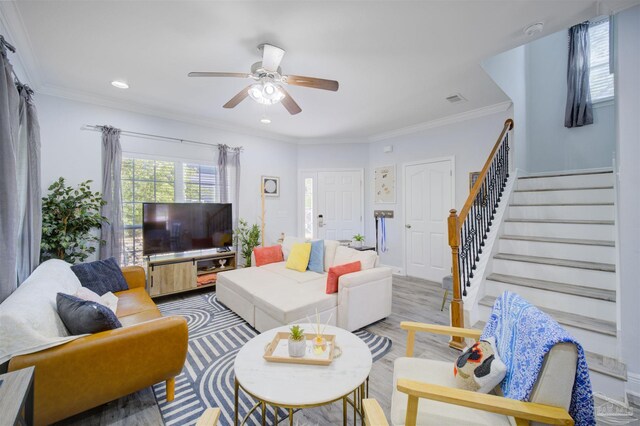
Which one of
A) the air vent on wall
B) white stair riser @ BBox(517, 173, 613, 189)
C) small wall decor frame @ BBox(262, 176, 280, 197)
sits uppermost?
the air vent on wall

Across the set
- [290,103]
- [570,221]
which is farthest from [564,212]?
[290,103]

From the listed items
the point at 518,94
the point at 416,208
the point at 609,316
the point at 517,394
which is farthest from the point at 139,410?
the point at 518,94

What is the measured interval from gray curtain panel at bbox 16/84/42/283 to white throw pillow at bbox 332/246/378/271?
119 inches

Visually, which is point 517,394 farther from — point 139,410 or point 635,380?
point 139,410

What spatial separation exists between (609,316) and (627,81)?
5.86ft

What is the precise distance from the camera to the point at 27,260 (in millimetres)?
2326

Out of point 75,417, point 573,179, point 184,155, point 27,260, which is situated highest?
point 184,155

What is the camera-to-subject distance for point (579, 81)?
157 inches

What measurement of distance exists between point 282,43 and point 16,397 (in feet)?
9.00

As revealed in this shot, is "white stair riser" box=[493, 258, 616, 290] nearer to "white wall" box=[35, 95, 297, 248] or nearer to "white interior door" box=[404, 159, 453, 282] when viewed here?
"white interior door" box=[404, 159, 453, 282]

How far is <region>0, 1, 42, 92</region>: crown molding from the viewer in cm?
199

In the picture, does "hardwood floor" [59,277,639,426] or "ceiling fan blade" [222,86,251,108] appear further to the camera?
"ceiling fan blade" [222,86,251,108]

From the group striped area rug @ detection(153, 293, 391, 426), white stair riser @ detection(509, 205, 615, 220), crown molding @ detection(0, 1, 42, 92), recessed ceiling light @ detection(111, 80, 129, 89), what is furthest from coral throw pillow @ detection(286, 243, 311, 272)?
crown molding @ detection(0, 1, 42, 92)

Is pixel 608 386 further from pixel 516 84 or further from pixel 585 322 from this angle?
pixel 516 84
